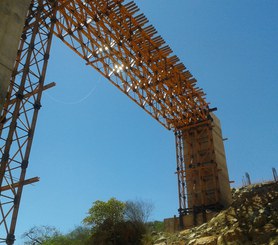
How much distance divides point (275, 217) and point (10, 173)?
947cm

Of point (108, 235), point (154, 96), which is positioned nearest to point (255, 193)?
point (108, 235)

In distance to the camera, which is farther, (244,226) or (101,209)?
(101,209)

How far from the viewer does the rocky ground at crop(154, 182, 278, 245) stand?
42.6 feet

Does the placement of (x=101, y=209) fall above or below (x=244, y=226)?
above

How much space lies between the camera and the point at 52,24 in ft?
52.8

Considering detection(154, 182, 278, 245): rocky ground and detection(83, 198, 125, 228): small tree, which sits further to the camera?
detection(83, 198, 125, 228): small tree

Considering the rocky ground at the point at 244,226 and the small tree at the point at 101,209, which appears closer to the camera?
the rocky ground at the point at 244,226

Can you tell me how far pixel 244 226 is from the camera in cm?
1380

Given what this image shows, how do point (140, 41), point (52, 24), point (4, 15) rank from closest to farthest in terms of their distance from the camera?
point (4, 15)
point (52, 24)
point (140, 41)

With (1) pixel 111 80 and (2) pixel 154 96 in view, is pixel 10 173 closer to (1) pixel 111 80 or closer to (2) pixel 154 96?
(1) pixel 111 80

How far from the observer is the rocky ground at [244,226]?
1299 cm

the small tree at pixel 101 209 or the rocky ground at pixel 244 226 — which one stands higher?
the small tree at pixel 101 209

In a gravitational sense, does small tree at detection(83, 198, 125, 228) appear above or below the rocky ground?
above

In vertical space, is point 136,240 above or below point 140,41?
below
